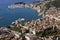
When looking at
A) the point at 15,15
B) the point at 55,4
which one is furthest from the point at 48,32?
the point at 55,4

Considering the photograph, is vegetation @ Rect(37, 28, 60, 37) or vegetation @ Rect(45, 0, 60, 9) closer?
vegetation @ Rect(37, 28, 60, 37)

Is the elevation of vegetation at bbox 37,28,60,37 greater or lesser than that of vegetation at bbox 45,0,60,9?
greater

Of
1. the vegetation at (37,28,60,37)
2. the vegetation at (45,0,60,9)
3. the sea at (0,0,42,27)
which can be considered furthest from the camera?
the vegetation at (45,0,60,9)

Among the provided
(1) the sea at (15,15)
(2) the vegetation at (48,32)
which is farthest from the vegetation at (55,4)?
(2) the vegetation at (48,32)

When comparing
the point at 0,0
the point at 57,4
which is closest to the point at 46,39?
the point at 57,4

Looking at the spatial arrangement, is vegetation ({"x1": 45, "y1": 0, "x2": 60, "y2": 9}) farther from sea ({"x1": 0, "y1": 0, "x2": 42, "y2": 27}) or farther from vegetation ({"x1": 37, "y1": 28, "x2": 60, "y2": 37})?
vegetation ({"x1": 37, "y1": 28, "x2": 60, "y2": 37})

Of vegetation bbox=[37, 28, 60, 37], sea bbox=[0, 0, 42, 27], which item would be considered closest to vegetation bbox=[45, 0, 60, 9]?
sea bbox=[0, 0, 42, 27]

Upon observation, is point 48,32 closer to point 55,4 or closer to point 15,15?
point 15,15

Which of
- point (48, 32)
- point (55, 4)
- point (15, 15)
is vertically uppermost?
point (48, 32)

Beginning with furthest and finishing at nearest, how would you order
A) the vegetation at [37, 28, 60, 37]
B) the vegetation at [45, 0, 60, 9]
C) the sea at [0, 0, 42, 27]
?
the vegetation at [45, 0, 60, 9] < the sea at [0, 0, 42, 27] < the vegetation at [37, 28, 60, 37]

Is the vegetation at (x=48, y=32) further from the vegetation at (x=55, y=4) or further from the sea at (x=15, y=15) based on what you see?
the vegetation at (x=55, y=4)

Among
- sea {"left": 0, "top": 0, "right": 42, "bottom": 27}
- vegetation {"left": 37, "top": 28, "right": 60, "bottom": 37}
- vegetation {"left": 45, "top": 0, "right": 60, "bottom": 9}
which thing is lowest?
sea {"left": 0, "top": 0, "right": 42, "bottom": 27}
